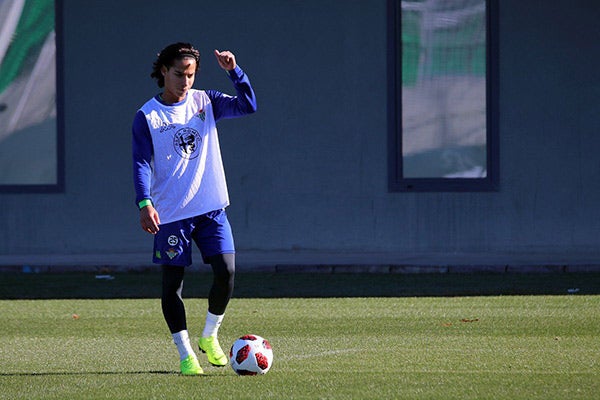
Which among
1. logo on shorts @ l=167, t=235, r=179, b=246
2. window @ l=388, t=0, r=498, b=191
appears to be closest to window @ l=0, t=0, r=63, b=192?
window @ l=388, t=0, r=498, b=191

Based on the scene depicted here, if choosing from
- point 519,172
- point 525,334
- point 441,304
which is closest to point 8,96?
point 519,172

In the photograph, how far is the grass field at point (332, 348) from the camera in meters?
7.39

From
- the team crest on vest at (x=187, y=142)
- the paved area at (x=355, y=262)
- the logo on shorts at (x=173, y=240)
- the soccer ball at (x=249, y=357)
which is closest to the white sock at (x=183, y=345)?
the soccer ball at (x=249, y=357)

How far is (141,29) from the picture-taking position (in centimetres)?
1777

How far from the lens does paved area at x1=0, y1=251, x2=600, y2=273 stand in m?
15.7

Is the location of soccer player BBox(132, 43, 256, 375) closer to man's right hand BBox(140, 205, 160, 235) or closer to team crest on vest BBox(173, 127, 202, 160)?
team crest on vest BBox(173, 127, 202, 160)

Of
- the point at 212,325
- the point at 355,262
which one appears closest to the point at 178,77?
the point at 212,325

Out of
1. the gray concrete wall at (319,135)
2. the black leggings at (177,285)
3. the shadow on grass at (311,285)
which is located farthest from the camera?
the gray concrete wall at (319,135)

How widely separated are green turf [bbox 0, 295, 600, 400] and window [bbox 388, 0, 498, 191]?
4946mm

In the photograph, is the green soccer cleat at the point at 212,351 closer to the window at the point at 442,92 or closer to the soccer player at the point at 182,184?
the soccer player at the point at 182,184

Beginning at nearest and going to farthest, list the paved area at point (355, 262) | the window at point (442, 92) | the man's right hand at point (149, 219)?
the man's right hand at point (149, 219) → the paved area at point (355, 262) → the window at point (442, 92)

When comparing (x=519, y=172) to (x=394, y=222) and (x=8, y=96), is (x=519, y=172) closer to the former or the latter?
(x=394, y=222)

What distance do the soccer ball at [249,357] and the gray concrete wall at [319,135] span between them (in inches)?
383

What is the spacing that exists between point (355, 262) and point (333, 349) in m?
6.75
